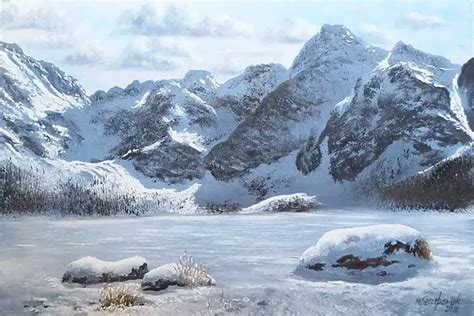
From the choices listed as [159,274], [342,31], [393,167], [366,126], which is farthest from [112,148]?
[159,274]

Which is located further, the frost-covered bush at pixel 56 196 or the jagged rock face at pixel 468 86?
the frost-covered bush at pixel 56 196

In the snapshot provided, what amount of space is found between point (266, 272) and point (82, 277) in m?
1.98

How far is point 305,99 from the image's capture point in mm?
15117

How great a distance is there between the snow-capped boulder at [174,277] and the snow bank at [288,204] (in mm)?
2704

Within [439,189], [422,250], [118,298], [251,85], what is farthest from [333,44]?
[118,298]

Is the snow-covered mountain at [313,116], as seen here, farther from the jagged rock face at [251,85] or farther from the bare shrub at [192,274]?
the bare shrub at [192,274]

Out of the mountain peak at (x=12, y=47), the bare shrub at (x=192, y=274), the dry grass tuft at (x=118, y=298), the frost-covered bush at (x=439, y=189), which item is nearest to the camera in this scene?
the dry grass tuft at (x=118, y=298)

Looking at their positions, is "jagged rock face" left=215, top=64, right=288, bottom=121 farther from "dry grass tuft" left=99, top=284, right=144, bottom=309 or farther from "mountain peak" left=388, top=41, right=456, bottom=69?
"dry grass tuft" left=99, top=284, right=144, bottom=309

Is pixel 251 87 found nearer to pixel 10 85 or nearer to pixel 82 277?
pixel 10 85

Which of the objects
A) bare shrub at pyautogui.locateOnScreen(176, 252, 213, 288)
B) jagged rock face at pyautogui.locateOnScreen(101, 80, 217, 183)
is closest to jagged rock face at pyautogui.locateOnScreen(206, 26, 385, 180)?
jagged rock face at pyautogui.locateOnScreen(101, 80, 217, 183)

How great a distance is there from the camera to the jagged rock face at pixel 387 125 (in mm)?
11914
